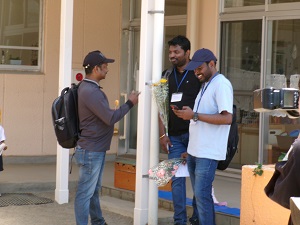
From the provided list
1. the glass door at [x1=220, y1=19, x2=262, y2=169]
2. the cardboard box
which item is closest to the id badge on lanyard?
the cardboard box

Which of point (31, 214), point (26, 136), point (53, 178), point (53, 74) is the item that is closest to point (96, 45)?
point (53, 74)

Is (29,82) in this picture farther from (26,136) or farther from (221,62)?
(221,62)

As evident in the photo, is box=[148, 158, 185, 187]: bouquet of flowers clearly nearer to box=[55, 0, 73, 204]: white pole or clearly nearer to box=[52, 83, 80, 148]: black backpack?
box=[52, 83, 80, 148]: black backpack

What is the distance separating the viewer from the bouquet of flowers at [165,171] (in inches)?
291

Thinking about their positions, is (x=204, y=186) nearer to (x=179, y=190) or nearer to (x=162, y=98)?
(x=179, y=190)

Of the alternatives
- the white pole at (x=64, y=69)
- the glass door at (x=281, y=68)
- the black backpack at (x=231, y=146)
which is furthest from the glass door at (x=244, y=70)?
the black backpack at (x=231, y=146)

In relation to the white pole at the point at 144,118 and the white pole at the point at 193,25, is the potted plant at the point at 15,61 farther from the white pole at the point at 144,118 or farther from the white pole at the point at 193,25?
the white pole at the point at 144,118

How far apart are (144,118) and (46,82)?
522cm

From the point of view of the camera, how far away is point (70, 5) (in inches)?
388

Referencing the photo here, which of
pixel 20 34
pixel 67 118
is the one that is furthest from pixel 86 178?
pixel 20 34

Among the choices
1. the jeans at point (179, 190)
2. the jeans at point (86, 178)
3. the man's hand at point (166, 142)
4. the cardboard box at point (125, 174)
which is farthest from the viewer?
the cardboard box at point (125, 174)

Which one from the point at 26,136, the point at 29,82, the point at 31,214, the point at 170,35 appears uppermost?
the point at 170,35

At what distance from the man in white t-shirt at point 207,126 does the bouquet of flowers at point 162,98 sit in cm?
76

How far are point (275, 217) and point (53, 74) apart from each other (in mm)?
6964
